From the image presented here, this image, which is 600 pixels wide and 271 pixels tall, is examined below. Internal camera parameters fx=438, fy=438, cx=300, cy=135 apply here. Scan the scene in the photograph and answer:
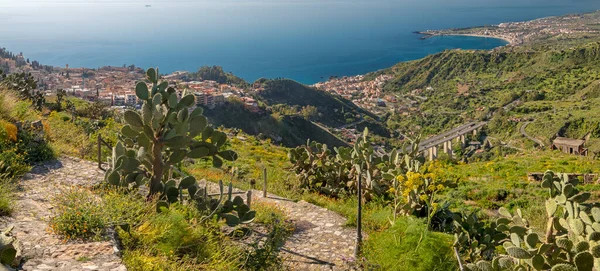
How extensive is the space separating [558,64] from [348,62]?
69.9 meters

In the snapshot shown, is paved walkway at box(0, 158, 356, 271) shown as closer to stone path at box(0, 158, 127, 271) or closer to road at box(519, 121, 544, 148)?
stone path at box(0, 158, 127, 271)

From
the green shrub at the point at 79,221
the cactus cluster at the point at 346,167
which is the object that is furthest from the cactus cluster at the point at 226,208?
the cactus cluster at the point at 346,167

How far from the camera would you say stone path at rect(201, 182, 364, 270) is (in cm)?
450

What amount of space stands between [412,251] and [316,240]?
5.58 feet

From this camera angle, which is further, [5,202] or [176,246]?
[5,202]

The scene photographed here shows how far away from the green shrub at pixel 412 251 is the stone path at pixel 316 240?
60 cm

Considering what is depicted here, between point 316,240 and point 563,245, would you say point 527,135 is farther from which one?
point 563,245

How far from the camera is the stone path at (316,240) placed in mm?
4496

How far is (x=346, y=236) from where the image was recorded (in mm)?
5250

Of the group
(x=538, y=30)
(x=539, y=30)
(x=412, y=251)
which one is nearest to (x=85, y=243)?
(x=412, y=251)

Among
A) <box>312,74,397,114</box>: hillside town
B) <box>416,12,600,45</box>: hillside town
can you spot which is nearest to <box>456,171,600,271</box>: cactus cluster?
<box>312,74,397,114</box>: hillside town

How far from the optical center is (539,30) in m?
→ 153

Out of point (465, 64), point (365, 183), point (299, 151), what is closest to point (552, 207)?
point (365, 183)

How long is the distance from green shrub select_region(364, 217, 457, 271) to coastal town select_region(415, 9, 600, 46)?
13935cm
